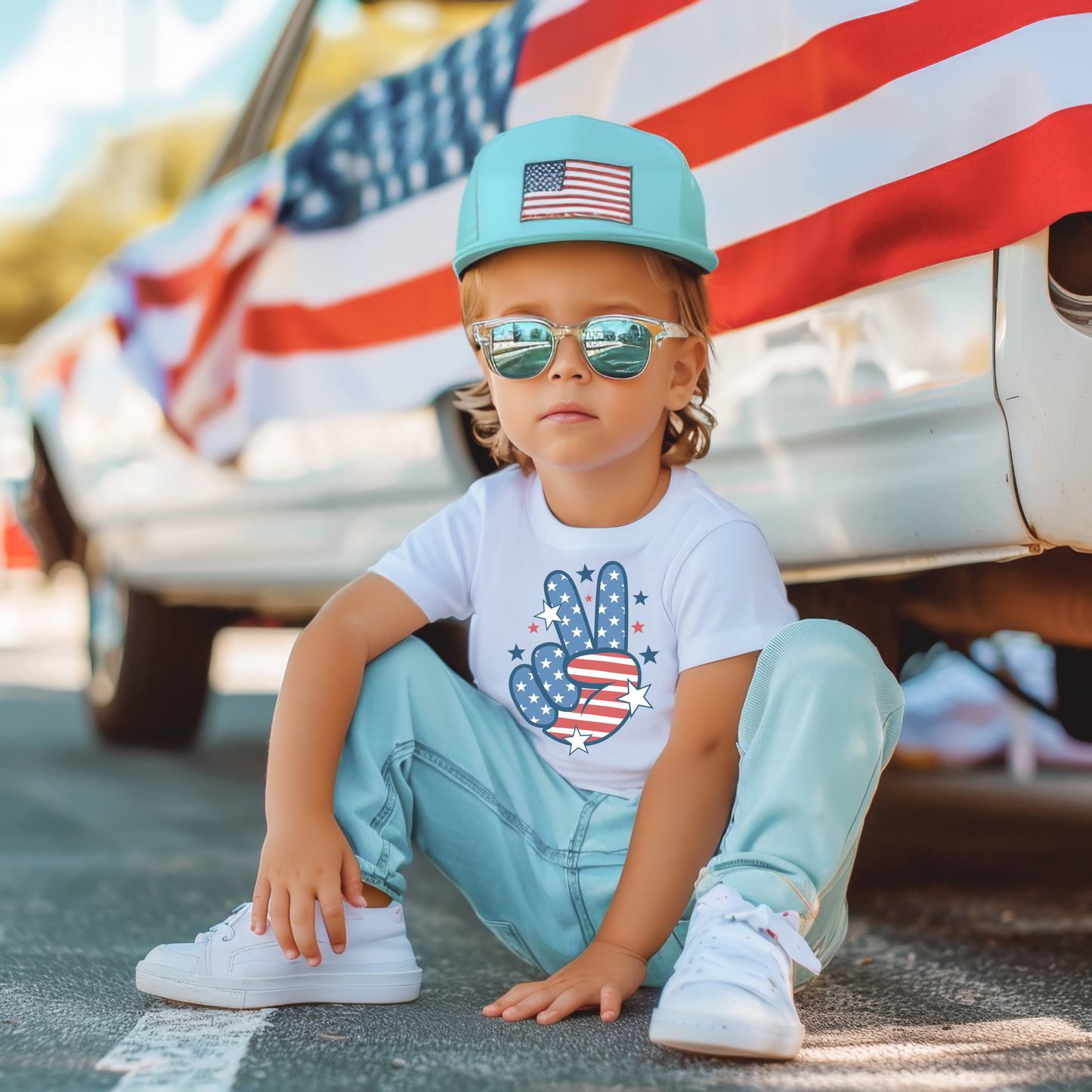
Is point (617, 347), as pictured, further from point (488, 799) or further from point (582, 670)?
point (488, 799)

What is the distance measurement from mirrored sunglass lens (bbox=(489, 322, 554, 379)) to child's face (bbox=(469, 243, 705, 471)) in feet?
0.04

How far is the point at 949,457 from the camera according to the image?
1.72m

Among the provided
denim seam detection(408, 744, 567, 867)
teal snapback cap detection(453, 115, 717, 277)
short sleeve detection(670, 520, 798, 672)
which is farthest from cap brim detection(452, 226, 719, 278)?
denim seam detection(408, 744, 567, 867)

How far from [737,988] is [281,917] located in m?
0.51

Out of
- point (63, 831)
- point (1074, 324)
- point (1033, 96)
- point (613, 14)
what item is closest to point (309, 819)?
point (1074, 324)

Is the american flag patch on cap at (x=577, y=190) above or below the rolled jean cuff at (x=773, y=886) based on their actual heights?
above

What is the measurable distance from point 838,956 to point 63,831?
179 centimetres

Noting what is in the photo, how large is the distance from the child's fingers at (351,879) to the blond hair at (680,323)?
585 millimetres

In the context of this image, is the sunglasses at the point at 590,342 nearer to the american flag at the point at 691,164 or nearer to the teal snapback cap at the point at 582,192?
the teal snapback cap at the point at 582,192

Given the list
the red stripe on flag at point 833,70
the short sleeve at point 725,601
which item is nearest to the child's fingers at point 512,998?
the short sleeve at point 725,601

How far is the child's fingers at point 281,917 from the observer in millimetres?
1494

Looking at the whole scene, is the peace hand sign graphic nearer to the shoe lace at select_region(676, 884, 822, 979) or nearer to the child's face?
the child's face

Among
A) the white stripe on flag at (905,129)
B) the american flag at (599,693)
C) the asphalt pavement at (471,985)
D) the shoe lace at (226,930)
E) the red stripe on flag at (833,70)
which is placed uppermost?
the red stripe on flag at (833,70)

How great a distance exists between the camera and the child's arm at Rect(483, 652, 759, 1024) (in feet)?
4.80
